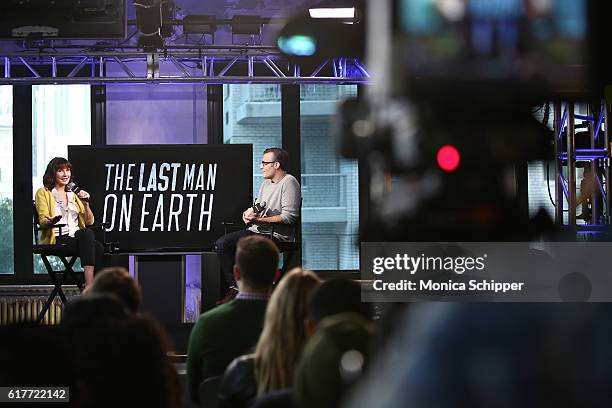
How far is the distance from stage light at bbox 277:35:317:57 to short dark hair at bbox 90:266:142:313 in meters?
1.37

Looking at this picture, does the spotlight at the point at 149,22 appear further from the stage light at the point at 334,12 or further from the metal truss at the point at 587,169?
the metal truss at the point at 587,169

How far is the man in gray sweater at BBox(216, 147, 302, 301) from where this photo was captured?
7.06 meters

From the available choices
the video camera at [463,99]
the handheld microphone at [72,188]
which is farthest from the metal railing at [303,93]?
the video camera at [463,99]

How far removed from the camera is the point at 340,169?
9.62 metres

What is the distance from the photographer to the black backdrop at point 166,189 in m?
7.88

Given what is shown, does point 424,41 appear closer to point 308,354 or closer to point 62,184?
point 308,354

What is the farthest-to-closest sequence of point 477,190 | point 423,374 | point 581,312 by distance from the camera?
point 477,190 → point 581,312 → point 423,374

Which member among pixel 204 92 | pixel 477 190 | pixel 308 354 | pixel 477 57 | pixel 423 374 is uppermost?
pixel 204 92

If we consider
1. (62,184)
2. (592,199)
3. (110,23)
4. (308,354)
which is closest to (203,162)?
(62,184)

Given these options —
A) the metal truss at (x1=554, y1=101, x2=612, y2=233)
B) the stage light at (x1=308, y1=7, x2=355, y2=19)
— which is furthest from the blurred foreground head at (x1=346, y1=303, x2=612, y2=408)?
the metal truss at (x1=554, y1=101, x2=612, y2=233)

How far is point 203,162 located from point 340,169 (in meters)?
2.12

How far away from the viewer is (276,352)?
7.77 feet

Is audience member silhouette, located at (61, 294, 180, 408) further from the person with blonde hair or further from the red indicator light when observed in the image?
the red indicator light

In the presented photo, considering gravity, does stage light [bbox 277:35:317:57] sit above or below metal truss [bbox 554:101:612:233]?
above
